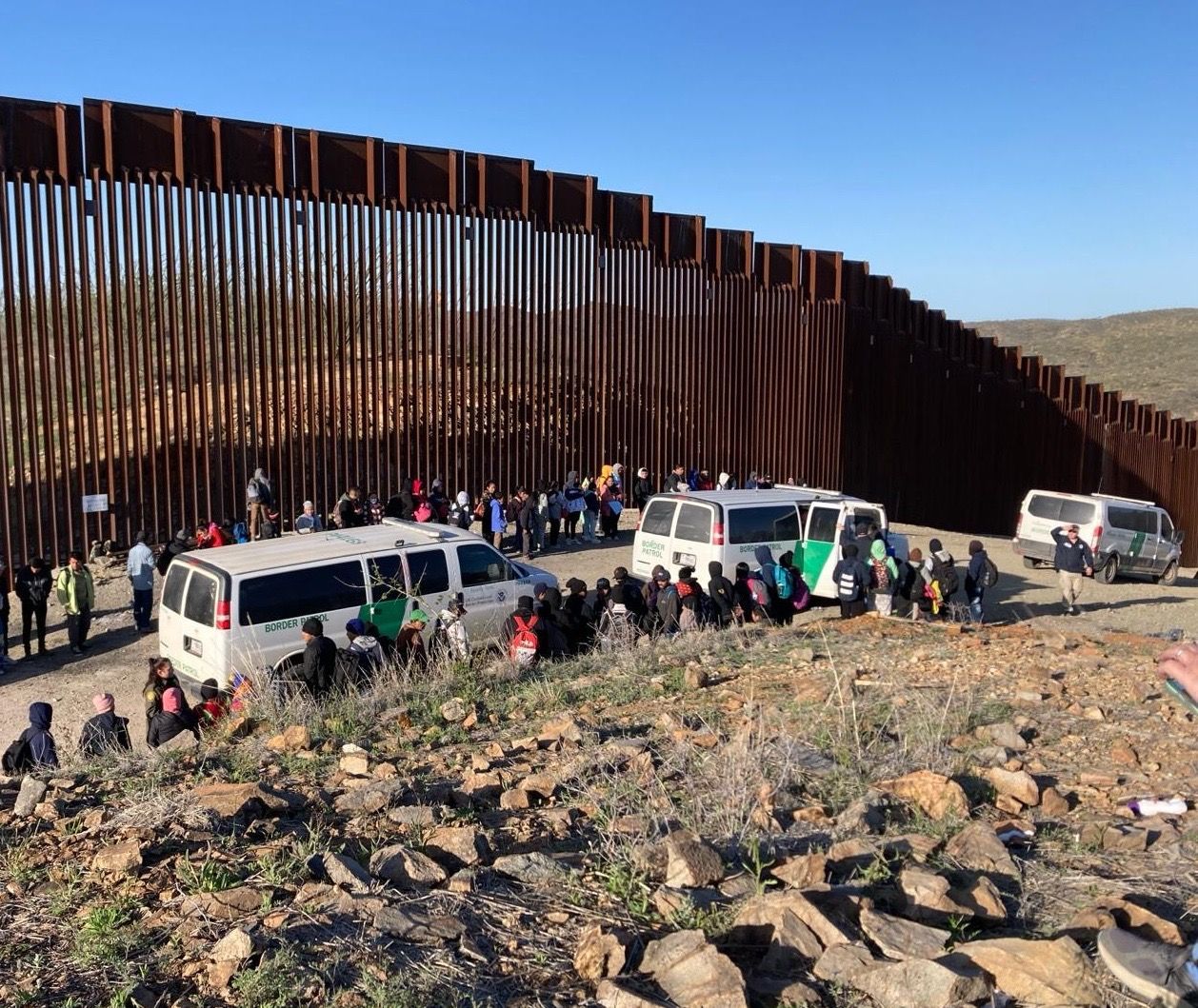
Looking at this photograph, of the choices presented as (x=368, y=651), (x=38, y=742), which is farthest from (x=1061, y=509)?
(x=38, y=742)

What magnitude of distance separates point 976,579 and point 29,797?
12339 mm

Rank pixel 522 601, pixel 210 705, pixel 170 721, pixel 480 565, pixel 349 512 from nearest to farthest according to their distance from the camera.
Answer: pixel 170 721 → pixel 210 705 → pixel 522 601 → pixel 480 565 → pixel 349 512

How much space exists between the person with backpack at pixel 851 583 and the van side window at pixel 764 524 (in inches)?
48.4

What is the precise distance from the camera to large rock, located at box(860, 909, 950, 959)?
4.12m

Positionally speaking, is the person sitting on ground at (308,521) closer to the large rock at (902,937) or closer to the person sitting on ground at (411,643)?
the person sitting on ground at (411,643)

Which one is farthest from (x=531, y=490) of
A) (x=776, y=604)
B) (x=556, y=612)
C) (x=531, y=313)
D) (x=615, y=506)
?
(x=556, y=612)

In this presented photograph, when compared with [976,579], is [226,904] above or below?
above

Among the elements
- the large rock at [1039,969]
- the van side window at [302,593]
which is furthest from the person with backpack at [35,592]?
the large rock at [1039,969]

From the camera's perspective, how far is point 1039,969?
13.0ft

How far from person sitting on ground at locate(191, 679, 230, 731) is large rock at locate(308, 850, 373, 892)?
173 inches

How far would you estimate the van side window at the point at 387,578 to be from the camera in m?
11.2

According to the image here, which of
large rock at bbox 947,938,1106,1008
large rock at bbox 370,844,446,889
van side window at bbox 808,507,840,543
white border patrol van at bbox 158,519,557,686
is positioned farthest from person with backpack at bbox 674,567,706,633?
large rock at bbox 947,938,1106,1008

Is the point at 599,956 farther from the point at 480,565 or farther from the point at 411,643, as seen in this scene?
the point at 480,565

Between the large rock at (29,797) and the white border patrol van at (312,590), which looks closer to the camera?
the large rock at (29,797)
